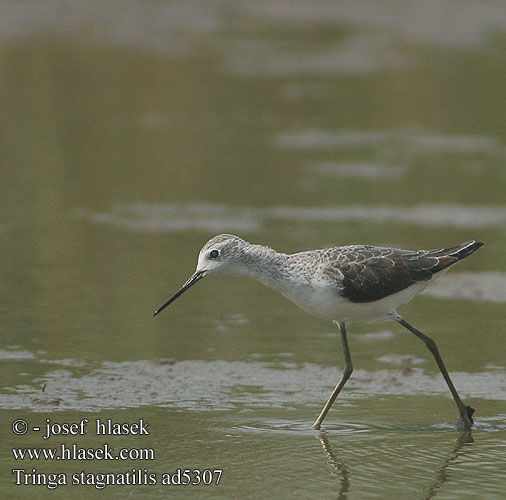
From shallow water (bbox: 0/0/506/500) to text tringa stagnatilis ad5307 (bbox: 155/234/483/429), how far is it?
2.02ft

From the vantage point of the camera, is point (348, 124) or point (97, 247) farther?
point (348, 124)

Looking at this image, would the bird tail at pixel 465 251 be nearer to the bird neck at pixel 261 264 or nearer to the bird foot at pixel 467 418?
the bird foot at pixel 467 418

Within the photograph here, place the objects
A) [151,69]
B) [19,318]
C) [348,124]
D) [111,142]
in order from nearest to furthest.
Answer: [19,318]
[111,142]
[348,124]
[151,69]

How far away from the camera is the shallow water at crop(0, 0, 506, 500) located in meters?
7.78

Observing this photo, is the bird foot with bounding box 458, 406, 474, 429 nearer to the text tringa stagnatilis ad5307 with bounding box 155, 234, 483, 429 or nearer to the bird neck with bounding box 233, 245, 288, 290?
the text tringa stagnatilis ad5307 with bounding box 155, 234, 483, 429

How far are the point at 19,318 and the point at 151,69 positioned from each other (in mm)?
12685

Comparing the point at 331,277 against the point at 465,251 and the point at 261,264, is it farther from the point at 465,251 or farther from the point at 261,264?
the point at 465,251

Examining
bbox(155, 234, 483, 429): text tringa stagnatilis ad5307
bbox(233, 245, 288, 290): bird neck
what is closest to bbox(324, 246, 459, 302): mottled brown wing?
bbox(155, 234, 483, 429): text tringa stagnatilis ad5307

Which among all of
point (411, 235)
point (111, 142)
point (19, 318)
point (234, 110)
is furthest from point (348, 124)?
point (19, 318)

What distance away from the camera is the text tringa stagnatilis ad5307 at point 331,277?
8.12 metres

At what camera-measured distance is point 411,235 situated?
13.1 m

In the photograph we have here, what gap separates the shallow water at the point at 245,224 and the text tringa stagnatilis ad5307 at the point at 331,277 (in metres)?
0.61

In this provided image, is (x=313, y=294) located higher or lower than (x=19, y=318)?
higher

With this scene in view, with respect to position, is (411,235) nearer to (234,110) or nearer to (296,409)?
(296,409)
